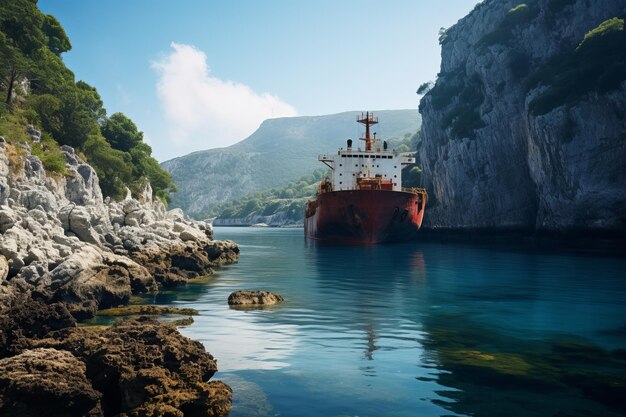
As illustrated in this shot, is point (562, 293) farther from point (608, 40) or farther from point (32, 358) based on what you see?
point (608, 40)

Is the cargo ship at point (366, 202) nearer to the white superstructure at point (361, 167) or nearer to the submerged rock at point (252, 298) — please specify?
the white superstructure at point (361, 167)

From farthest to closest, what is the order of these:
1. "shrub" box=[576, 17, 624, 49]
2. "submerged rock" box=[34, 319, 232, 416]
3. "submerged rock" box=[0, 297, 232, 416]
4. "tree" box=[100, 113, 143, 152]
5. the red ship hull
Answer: "tree" box=[100, 113, 143, 152], "shrub" box=[576, 17, 624, 49], the red ship hull, "submerged rock" box=[34, 319, 232, 416], "submerged rock" box=[0, 297, 232, 416]

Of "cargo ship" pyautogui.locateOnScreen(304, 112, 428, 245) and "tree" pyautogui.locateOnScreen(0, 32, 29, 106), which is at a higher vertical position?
"tree" pyautogui.locateOnScreen(0, 32, 29, 106)

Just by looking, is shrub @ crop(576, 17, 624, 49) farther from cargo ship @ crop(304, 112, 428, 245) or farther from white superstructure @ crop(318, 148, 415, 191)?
white superstructure @ crop(318, 148, 415, 191)

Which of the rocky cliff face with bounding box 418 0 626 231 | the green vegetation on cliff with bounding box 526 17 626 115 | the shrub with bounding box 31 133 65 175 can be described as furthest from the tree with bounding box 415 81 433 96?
the shrub with bounding box 31 133 65 175

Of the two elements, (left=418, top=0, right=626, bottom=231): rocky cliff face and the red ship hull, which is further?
(left=418, top=0, right=626, bottom=231): rocky cliff face

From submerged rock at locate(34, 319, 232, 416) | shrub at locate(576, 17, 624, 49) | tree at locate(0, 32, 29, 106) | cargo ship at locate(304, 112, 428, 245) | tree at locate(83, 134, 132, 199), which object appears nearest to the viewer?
submerged rock at locate(34, 319, 232, 416)

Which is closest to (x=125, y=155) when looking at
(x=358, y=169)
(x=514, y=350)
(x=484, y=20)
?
(x=358, y=169)

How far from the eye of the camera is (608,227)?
53250 mm

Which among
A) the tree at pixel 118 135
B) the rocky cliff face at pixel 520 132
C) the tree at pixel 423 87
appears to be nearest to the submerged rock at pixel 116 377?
the rocky cliff face at pixel 520 132

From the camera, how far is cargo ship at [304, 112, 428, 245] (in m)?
52.2

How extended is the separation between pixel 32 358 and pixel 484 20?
103 metres

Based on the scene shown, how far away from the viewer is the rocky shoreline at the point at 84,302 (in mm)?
8266

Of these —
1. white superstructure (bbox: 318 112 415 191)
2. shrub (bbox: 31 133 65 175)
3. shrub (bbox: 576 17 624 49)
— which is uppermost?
shrub (bbox: 576 17 624 49)
